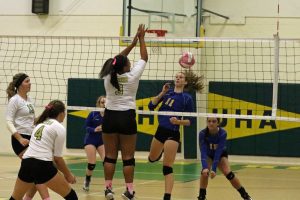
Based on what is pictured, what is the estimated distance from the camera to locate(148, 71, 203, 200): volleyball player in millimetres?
8930

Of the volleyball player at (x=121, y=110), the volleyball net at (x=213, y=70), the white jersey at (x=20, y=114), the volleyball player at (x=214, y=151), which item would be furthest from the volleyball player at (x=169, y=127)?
the volleyball net at (x=213, y=70)

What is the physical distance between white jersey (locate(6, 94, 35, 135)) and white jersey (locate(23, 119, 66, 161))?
1.86 meters

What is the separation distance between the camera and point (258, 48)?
18.0 metres

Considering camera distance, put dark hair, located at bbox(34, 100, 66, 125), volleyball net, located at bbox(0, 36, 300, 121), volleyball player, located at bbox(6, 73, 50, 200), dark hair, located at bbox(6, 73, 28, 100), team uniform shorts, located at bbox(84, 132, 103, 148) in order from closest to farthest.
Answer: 1. dark hair, located at bbox(34, 100, 66, 125)
2. volleyball player, located at bbox(6, 73, 50, 200)
3. dark hair, located at bbox(6, 73, 28, 100)
4. team uniform shorts, located at bbox(84, 132, 103, 148)
5. volleyball net, located at bbox(0, 36, 300, 121)

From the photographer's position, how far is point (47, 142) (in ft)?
22.5

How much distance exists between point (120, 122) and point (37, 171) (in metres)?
1.78

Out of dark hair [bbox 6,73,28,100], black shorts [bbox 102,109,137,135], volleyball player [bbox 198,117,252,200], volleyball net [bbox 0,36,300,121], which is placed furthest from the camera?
volleyball net [bbox 0,36,300,121]

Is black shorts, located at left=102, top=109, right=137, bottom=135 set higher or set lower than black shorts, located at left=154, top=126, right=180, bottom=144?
higher

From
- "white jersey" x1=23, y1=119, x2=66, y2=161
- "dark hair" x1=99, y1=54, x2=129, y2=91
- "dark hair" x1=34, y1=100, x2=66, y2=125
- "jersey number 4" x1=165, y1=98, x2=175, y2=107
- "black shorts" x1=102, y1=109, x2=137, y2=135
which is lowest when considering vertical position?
"white jersey" x1=23, y1=119, x2=66, y2=161

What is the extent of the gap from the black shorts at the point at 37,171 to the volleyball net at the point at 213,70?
1063 centimetres

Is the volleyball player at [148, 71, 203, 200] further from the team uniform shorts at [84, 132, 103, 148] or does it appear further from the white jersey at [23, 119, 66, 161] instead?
the white jersey at [23, 119, 66, 161]

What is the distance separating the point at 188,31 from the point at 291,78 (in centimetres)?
325

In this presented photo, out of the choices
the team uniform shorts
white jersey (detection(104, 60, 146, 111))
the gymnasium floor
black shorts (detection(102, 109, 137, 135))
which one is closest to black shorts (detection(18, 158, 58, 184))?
black shorts (detection(102, 109, 137, 135))

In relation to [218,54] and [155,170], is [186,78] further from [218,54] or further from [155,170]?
[218,54]
